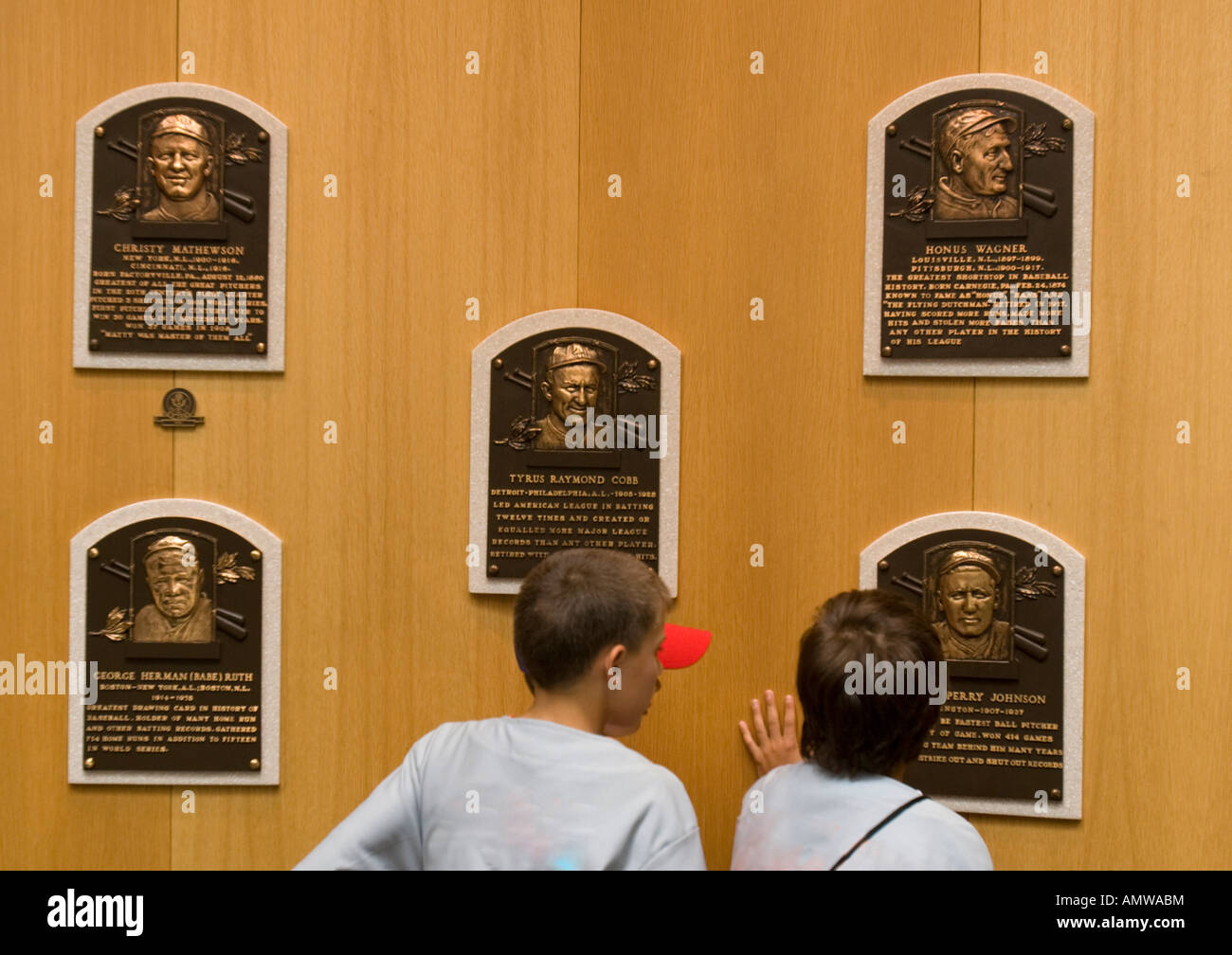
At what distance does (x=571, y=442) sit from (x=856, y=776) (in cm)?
141

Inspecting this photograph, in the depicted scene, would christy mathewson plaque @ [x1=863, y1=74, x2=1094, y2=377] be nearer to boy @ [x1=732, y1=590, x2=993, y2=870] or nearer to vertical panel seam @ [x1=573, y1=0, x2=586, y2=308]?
vertical panel seam @ [x1=573, y1=0, x2=586, y2=308]

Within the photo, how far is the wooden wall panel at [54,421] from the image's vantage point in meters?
3.09

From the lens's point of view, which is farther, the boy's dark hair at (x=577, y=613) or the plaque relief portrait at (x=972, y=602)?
the plaque relief portrait at (x=972, y=602)

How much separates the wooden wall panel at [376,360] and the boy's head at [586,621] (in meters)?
0.99

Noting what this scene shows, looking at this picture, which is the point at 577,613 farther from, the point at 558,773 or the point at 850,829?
the point at 850,829

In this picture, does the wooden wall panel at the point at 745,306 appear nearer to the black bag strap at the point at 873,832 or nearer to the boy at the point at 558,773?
the boy at the point at 558,773

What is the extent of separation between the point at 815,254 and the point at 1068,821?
184 cm

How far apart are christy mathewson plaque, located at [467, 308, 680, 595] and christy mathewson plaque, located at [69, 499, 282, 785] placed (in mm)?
724

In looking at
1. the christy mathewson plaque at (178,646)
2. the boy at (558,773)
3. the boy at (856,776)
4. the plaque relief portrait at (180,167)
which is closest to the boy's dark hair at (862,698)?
the boy at (856,776)

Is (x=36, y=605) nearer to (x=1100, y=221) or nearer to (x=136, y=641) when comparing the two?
(x=136, y=641)

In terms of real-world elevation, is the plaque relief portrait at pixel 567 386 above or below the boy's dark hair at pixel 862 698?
above

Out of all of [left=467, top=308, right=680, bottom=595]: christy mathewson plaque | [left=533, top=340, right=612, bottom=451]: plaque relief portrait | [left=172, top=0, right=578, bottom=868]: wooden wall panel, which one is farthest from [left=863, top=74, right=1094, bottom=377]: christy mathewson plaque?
[left=172, top=0, right=578, bottom=868]: wooden wall panel

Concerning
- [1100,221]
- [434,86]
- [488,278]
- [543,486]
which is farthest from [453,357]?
[1100,221]

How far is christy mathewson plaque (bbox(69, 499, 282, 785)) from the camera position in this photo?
10.1 ft
